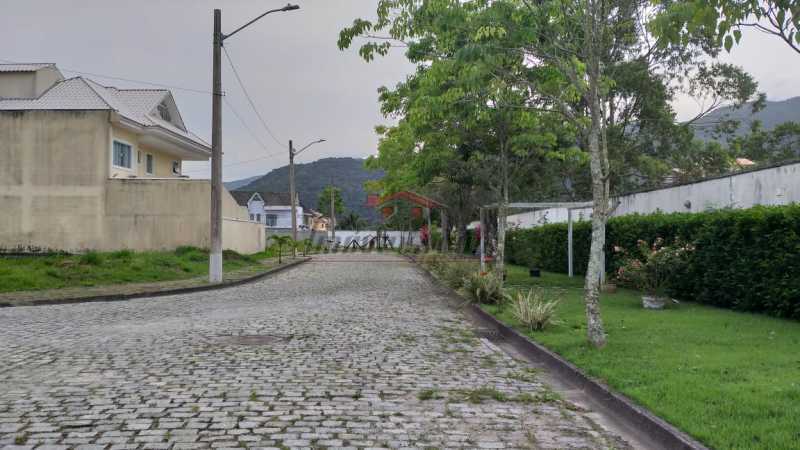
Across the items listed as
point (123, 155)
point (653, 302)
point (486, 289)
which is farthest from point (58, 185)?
point (653, 302)

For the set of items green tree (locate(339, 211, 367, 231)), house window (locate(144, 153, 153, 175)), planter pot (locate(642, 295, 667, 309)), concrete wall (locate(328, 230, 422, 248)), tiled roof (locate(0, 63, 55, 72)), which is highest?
tiled roof (locate(0, 63, 55, 72))

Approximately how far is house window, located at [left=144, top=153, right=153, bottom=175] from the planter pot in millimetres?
25724

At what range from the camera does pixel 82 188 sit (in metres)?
27.3

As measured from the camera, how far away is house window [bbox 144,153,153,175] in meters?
32.0

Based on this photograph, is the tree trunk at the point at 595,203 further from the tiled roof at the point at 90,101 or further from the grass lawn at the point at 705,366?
the tiled roof at the point at 90,101

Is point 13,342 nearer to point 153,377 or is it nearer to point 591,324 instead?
point 153,377

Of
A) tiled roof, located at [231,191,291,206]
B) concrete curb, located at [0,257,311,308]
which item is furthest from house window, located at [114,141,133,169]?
tiled roof, located at [231,191,291,206]

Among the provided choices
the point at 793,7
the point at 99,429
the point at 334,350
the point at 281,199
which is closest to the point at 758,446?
the point at 793,7

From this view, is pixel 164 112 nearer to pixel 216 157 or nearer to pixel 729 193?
pixel 216 157

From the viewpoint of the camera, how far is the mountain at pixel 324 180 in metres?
117

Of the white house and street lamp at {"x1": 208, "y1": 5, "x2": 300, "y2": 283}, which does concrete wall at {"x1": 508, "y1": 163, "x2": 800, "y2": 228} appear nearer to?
street lamp at {"x1": 208, "y1": 5, "x2": 300, "y2": 283}

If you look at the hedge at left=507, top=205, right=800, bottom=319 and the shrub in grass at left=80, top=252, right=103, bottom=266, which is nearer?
the hedge at left=507, top=205, right=800, bottom=319

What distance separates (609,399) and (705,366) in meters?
1.50

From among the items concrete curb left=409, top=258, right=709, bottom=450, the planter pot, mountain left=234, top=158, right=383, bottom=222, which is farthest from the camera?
mountain left=234, top=158, right=383, bottom=222
